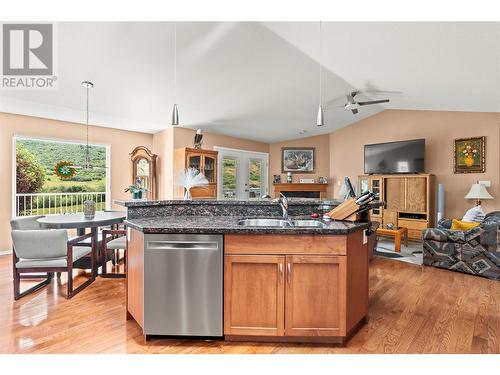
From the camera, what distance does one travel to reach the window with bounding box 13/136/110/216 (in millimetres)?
4723

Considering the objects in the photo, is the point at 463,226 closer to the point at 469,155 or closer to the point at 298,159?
the point at 469,155

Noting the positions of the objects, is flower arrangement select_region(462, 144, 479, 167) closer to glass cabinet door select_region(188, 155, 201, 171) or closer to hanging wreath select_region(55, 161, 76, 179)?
glass cabinet door select_region(188, 155, 201, 171)

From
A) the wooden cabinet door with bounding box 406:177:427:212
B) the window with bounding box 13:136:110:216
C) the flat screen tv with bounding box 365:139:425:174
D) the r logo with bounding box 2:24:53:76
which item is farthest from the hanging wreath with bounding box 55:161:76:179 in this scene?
the wooden cabinet door with bounding box 406:177:427:212

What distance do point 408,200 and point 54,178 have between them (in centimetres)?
678

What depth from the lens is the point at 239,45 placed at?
135 inches

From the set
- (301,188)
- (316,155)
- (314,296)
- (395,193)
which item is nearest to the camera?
(314,296)

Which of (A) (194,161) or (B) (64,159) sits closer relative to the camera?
(B) (64,159)

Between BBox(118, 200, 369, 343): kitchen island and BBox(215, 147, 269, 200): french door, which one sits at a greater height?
BBox(215, 147, 269, 200): french door

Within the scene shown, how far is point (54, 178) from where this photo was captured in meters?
5.12

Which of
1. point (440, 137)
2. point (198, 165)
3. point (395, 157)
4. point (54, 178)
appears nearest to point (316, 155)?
point (395, 157)

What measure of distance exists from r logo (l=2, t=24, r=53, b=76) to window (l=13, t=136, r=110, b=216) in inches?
73.1

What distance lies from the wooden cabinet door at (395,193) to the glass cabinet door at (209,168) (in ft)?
12.3
